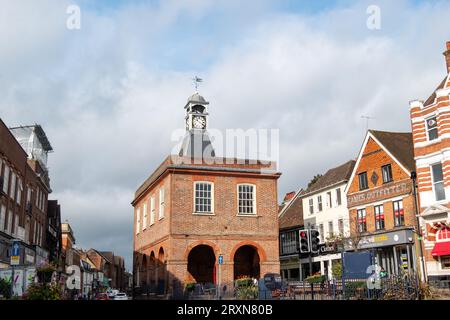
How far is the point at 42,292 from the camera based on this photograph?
510 inches

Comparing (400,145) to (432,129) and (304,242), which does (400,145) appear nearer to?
(432,129)

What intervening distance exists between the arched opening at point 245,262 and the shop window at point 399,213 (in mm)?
10603

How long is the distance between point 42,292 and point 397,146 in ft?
103

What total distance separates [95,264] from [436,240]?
107675 mm

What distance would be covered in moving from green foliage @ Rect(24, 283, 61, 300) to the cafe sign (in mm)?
27924

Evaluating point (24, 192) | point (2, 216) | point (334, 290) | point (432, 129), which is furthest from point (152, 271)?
point (432, 129)

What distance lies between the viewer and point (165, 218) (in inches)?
1312

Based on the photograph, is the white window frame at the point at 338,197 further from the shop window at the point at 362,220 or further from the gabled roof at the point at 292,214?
the gabled roof at the point at 292,214

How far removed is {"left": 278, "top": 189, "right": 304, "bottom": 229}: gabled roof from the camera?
52.0 m

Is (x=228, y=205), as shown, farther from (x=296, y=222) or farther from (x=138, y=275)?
(x=296, y=222)

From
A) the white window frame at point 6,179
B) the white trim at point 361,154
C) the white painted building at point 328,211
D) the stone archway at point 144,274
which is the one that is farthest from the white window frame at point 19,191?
the white trim at point 361,154

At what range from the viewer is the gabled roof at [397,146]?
36125mm
